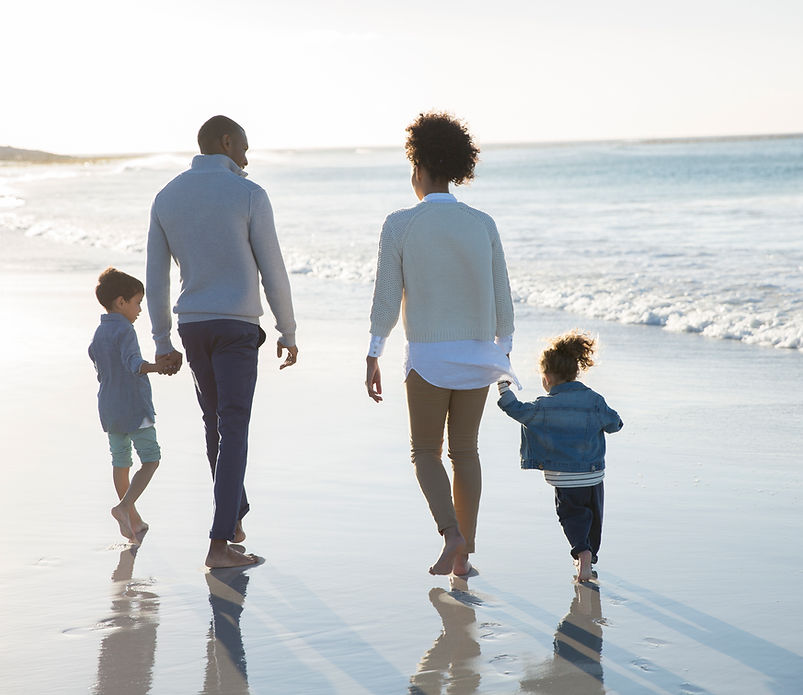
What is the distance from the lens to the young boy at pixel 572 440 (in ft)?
12.2

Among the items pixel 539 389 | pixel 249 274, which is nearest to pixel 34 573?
pixel 249 274

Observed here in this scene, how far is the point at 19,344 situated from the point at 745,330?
6440 millimetres

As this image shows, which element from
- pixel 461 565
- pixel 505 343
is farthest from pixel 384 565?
pixel 505 343

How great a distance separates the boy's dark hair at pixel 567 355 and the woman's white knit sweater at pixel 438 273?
0.82 feet

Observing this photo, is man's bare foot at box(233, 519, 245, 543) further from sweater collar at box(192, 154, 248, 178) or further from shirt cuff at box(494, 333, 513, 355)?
sweater collar at box(192, 154, 248, 178)

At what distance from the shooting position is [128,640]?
318cm

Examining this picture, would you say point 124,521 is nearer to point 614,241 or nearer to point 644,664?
point 644,664

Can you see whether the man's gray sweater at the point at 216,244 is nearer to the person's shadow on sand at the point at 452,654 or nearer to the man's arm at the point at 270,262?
the man's arm at the point at 270,262

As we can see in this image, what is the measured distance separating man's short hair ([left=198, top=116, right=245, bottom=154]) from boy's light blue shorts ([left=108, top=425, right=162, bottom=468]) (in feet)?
3.87

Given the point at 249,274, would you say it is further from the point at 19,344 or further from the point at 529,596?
the point at 19,344

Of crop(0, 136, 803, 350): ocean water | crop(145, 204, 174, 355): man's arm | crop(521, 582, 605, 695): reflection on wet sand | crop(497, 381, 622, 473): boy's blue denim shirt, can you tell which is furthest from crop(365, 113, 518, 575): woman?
crop(0, 136, 803, 350): ocean water

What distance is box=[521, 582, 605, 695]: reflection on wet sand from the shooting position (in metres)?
2.88

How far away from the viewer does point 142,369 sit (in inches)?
157

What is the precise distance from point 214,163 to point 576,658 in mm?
2157
